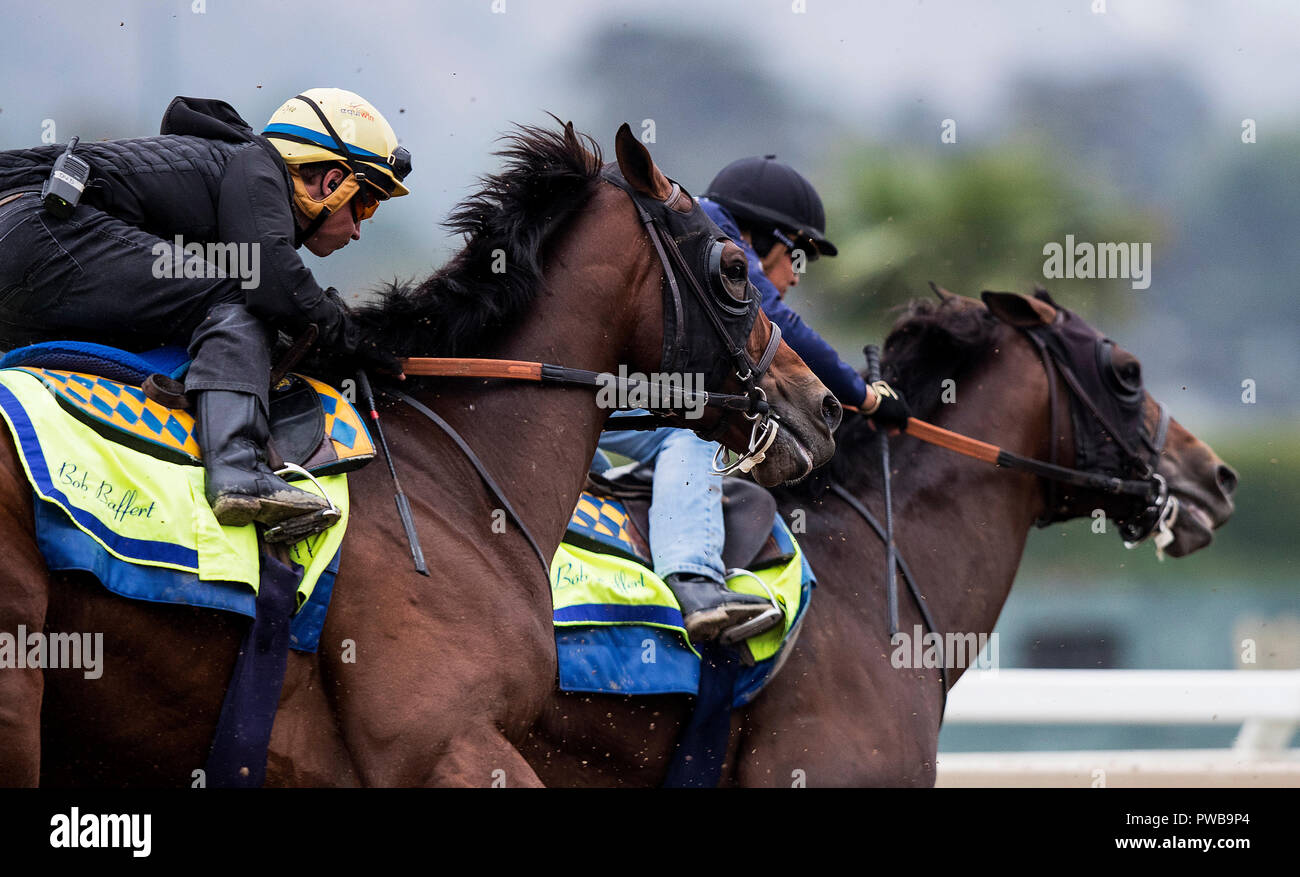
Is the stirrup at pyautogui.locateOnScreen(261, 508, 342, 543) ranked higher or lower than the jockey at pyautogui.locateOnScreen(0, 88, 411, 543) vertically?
lower

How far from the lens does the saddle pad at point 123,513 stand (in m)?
2.72

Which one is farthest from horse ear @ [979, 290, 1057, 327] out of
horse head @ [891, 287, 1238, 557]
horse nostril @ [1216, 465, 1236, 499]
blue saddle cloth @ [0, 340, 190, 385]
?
blue saddle cloth @ [0, 340, 190, 385]

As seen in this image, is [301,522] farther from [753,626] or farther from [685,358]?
[753,626]

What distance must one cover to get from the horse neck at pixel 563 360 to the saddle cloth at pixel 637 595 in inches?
16.2

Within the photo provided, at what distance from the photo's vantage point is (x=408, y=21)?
27.2 meters

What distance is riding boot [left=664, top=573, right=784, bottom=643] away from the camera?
4148mm

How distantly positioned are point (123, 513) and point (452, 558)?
79cm

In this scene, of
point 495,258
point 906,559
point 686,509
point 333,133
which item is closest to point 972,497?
point 906,559

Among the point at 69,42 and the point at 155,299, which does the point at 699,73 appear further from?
the point at 155,299

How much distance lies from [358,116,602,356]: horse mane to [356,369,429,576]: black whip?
0.46 ft

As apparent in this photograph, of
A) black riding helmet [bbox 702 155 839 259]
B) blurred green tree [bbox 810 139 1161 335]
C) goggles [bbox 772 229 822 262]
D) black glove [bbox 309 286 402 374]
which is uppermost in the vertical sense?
blurred green tree [bbox 810 139 1161 335]

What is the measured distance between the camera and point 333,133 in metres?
3.49

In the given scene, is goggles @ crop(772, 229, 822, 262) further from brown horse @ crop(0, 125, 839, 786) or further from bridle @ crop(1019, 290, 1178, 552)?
brown horse @ crop(0, 125, 839, 786)
